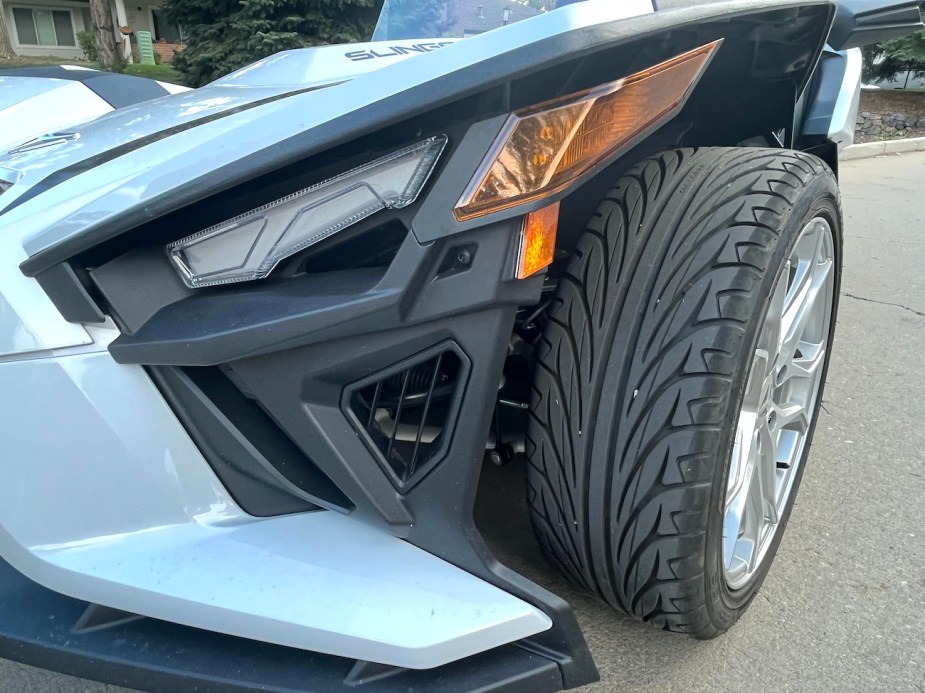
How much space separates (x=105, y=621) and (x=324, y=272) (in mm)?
734

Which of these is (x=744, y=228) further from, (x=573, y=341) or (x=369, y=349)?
(x=369, y=349)

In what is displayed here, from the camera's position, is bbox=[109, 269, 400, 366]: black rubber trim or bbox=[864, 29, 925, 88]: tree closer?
bbox=[109, 269, 400, 366]: black rubber trim

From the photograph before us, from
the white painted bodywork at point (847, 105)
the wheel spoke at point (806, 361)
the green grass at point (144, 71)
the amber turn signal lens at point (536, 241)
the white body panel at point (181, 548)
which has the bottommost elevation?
the green grass at point (144, 71)

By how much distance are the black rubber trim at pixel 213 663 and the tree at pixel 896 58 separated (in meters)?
18.6

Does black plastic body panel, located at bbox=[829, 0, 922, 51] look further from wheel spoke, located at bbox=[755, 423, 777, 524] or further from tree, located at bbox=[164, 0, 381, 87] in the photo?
tree, located at bbox=[164, 0, 381, 87]

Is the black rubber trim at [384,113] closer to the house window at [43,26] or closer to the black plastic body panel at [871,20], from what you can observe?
the black plastic body panel at [871,20]

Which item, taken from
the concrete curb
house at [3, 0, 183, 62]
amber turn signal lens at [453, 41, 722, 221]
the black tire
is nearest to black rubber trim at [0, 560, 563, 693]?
the black tire

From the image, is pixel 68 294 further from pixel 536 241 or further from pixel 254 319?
pixel 536 241

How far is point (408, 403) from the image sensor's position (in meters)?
1.42

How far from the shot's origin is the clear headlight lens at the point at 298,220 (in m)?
1.18

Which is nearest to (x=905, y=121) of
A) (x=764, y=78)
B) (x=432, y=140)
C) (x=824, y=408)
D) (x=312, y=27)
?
(x=312, y=27)

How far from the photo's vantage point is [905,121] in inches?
648

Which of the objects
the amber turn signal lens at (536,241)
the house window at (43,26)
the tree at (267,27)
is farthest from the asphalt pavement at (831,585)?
the house window at (43,26)

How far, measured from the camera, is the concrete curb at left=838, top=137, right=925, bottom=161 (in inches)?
456
